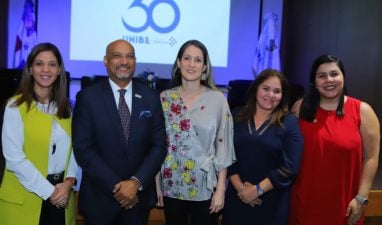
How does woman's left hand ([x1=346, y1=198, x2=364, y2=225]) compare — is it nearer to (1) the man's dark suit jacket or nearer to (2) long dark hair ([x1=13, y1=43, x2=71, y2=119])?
(1) the man's dark suit jacket

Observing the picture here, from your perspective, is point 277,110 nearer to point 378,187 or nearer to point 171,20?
point 378,187

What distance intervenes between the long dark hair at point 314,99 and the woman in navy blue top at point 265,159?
4.9 inches

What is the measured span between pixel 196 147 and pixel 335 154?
27.7 inches

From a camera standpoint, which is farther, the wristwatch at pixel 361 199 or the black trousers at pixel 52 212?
the wristwatch at pixel 361 199

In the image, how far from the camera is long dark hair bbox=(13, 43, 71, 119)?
200cm

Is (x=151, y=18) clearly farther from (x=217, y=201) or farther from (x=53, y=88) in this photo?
(x=217, y=201)

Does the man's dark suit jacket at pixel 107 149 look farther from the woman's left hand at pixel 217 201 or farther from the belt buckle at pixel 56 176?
the woman's left hand at pixel 217 201

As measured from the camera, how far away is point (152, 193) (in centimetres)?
204


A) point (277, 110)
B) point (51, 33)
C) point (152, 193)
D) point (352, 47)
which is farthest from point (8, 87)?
point (352, 47)

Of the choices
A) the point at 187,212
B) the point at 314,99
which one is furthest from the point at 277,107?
the point at 187,212

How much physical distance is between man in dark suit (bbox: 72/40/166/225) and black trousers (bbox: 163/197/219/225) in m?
0.13

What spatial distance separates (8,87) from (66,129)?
251cm

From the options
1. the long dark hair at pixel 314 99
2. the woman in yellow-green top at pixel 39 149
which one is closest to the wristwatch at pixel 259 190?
the long dark hair at pixel 314 99

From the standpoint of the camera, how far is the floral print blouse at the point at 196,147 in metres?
2.06
